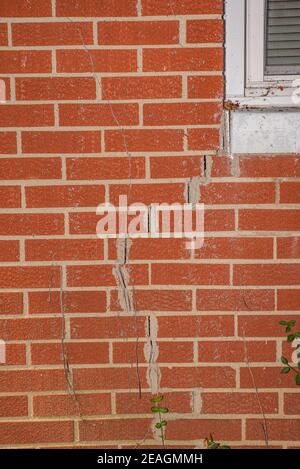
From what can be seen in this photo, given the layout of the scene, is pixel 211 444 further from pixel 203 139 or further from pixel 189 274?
pixel 203 139

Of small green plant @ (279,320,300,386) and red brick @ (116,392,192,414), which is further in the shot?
red brick @ (116,392,192,414)

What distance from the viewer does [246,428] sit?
6.21ft

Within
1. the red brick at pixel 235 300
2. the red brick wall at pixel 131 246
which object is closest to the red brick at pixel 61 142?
the red brick wall at pixel 131 246

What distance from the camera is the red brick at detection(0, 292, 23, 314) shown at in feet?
6.10

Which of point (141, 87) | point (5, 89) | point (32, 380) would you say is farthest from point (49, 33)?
point (32, 380)

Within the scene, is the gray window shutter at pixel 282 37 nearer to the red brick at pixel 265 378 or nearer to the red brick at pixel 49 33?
the red brick at pixel 49 33

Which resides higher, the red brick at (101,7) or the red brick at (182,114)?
the red brick at (101,7)

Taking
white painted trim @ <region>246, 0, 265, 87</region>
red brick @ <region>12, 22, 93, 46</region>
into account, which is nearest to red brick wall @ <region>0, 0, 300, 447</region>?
red brick @ <region>12, 22, 93, 46</region>

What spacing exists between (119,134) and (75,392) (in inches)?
39.1

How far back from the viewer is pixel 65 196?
72.4 inches

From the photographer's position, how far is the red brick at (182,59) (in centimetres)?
180

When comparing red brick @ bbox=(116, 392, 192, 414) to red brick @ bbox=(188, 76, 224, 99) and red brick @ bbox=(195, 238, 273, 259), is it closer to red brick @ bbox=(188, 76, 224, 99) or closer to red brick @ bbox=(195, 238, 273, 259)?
red brick @ bbox=(195, 238, 273, 259)

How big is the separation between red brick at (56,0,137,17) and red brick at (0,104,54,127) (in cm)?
36

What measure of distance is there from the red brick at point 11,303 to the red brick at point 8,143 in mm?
531
